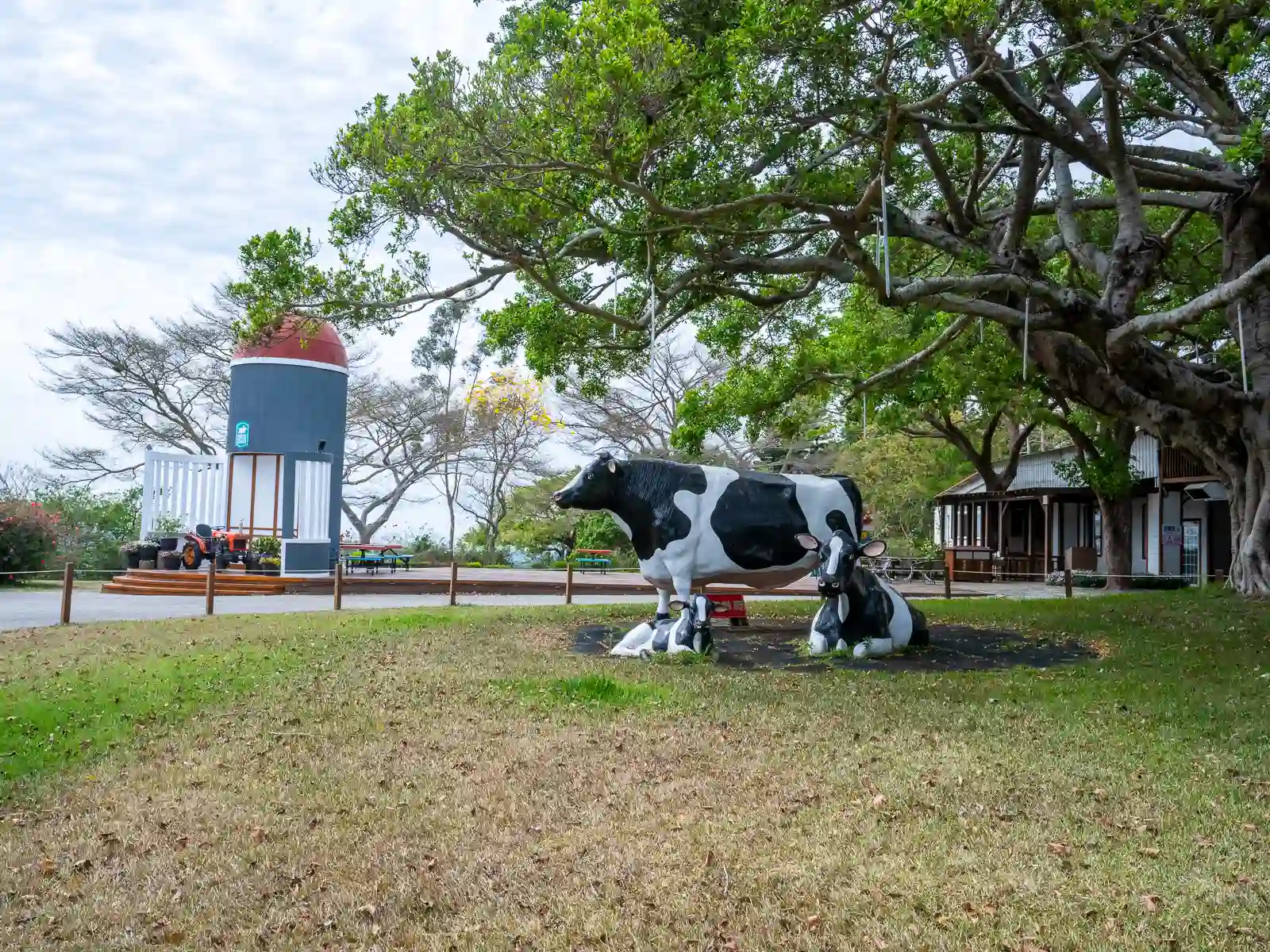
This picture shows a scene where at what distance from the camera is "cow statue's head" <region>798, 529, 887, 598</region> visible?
9609 mm

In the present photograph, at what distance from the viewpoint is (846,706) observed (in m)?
7.39

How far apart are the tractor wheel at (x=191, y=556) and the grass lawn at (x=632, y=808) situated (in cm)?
1457

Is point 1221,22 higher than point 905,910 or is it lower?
higher

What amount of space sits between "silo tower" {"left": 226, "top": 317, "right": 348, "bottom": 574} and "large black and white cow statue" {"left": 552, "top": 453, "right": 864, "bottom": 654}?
48.1 ft

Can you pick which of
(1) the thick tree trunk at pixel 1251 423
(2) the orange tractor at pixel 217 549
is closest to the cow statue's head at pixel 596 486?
(1) the thick tree trunk at pixel 1251 423

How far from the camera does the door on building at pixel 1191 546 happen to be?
88.7ft

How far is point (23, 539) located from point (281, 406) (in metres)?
6.71

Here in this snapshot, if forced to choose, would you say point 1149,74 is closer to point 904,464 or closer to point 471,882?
point 471,882

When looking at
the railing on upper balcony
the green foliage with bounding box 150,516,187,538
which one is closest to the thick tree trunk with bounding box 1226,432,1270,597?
the railing on upper balcony

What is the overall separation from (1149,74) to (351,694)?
13511 mm

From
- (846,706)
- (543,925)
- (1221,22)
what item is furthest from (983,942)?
(1221,22)

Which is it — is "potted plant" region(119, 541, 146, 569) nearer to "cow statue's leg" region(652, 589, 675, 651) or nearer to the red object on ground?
the red object on ground

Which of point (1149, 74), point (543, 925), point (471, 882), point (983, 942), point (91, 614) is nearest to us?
point (983, 942)

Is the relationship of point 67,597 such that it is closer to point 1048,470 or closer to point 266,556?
point 266,556
